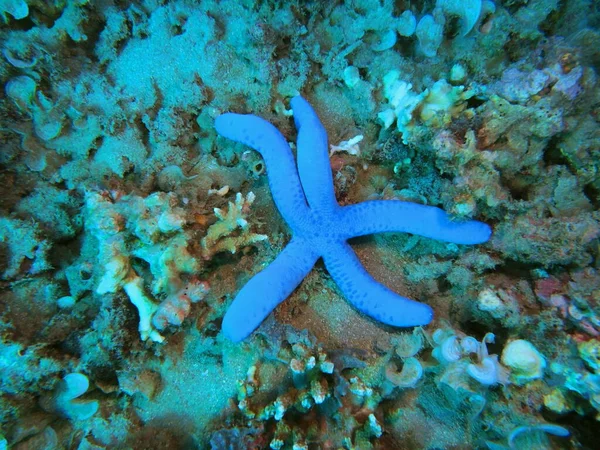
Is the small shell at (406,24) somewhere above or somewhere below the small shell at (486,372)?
above

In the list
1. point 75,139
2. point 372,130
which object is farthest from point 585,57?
point 75,139

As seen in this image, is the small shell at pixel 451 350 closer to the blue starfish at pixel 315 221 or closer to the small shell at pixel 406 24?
the blue starfish at pixel 315 221

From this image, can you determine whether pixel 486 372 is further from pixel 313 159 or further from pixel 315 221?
pixel 313 159

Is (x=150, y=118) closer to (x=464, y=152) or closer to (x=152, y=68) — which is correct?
(x=152, y=68)

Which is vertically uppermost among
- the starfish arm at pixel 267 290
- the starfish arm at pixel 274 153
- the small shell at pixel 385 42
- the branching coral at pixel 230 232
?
the small shell at pixel 385 42

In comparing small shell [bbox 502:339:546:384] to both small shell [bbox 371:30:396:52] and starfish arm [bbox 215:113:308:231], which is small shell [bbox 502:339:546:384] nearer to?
starfish arm [bbox 215:113:308:231]

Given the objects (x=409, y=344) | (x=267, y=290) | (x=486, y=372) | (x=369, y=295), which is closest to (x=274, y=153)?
(x=267, y=290)

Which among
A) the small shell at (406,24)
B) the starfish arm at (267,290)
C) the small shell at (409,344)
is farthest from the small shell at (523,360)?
the small shell at (406,24)
